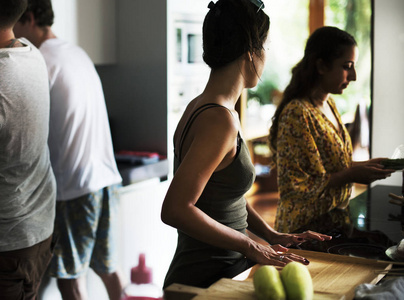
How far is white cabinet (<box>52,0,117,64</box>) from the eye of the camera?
3467mm

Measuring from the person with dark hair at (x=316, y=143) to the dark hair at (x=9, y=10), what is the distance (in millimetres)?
1123

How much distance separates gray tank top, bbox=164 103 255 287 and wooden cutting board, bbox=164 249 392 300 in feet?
0.22

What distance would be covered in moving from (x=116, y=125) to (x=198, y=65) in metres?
0.75

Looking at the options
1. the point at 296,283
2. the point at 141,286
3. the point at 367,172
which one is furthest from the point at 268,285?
the point at 141,286

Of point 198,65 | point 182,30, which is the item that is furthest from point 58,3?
point 198,65

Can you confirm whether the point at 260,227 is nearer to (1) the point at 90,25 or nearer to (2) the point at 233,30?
(2) the point at 233,30

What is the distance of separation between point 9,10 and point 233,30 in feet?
3.07

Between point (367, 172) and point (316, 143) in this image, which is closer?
point (367, 172)

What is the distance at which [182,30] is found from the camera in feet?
13.3

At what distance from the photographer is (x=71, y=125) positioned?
9.27 ft

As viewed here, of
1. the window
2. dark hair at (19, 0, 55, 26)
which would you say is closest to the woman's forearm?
dark hair at (19, 0, 55, 26)

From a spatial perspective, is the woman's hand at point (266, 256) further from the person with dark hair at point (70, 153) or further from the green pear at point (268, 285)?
the person with dark hair at point (70, 153)

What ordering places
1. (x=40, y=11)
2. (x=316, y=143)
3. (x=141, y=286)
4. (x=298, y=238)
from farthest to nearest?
1. (x=141, y=286)
2. (x=40, y=11)
3. (x=316, y=143)
4. (x=298, y=238)

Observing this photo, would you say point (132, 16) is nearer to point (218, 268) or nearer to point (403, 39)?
point (403, 39)
